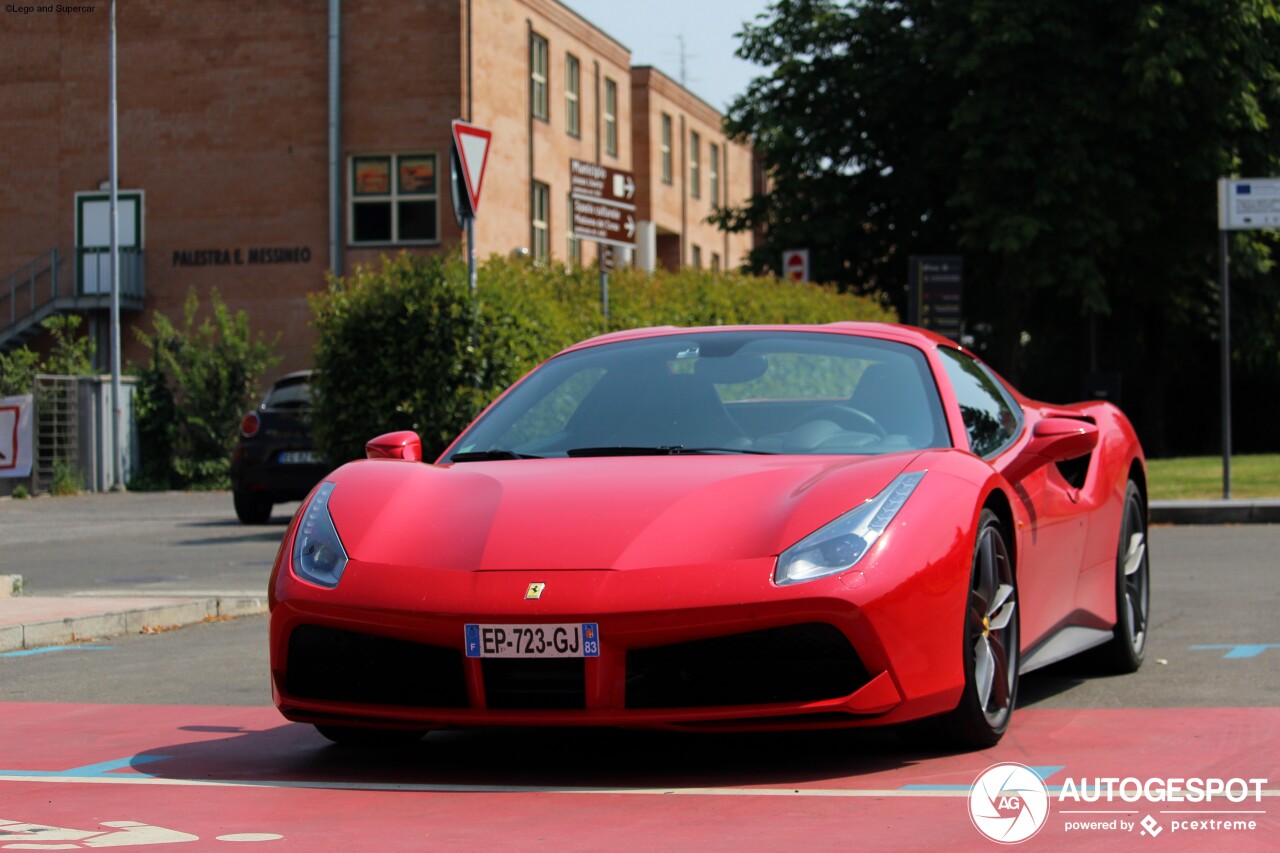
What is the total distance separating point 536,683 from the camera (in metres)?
4.82

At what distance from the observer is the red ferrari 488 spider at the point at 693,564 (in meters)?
4.75

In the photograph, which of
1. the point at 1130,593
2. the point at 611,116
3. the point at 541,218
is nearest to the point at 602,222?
the point at 1130,593

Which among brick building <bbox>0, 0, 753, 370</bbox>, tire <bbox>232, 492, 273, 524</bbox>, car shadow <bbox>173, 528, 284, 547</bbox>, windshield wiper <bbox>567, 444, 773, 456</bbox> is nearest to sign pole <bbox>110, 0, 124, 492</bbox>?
brick building <bbox>0, 0, 753, 370</bbox>

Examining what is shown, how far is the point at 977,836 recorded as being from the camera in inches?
160

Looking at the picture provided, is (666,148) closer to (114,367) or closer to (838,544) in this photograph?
(114,367)

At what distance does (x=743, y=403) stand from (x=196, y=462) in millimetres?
25805

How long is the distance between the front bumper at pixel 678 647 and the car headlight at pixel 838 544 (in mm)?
43

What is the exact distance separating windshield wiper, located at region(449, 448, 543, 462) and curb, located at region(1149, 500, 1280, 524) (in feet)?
41.8

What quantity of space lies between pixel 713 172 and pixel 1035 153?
80.4 ft

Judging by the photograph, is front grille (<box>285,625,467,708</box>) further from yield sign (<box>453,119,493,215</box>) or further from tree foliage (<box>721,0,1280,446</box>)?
tree foliage (<box>721,0,1280,446</box>)

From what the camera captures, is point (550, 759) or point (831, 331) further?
point (831, 331)

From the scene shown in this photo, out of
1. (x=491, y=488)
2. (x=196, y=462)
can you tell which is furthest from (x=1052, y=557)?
(x=196, y=462)

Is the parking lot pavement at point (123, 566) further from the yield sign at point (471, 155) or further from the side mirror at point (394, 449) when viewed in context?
the side mirror at point (394, 449)

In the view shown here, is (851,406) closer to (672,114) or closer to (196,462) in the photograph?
(196,462)
